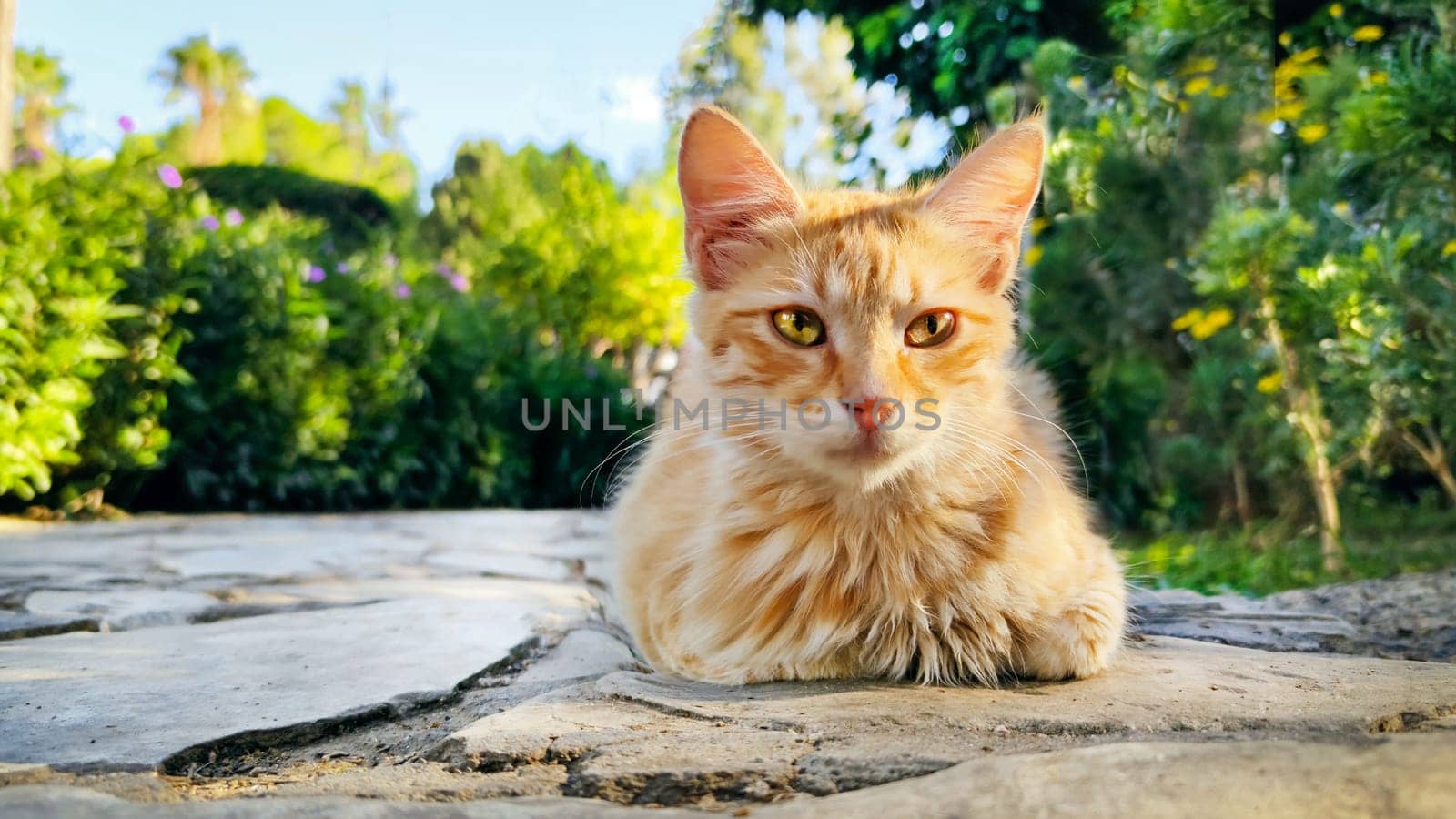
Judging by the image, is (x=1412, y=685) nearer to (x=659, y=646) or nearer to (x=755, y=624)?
(x=755, y=624)

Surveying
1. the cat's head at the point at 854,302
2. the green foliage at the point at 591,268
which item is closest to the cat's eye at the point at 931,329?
the cat's head at the point at 854,302

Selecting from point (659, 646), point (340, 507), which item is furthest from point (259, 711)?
point (340, 507)

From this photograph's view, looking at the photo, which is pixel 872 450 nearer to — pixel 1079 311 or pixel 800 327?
pixel 800 327

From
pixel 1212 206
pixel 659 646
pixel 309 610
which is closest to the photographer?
pixel 659 646

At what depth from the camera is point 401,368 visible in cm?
628

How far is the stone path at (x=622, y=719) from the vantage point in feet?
3.50

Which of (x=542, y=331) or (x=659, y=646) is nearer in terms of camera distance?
(x=659, y=646)

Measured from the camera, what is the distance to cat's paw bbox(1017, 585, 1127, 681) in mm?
1763

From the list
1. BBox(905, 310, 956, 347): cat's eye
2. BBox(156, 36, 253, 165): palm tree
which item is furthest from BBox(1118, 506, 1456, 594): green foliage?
BBox(156, 36, 253, 165): palm tree

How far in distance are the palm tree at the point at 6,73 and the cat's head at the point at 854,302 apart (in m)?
5.37

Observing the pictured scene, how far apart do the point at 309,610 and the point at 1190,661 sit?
221 centimetres

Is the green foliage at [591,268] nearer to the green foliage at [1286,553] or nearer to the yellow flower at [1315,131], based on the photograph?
the green foliage at [1286,553]

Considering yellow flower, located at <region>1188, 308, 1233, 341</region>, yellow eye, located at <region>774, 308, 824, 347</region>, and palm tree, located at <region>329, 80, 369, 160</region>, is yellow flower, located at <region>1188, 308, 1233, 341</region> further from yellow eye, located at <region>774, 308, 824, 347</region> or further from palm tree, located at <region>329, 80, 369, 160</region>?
palm tree, located at <region>329, 80, 369, 160</region>

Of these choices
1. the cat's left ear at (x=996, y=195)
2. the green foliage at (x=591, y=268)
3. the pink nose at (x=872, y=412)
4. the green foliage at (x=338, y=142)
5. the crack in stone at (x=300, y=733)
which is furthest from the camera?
the green foliage at (x=338, y=142)
